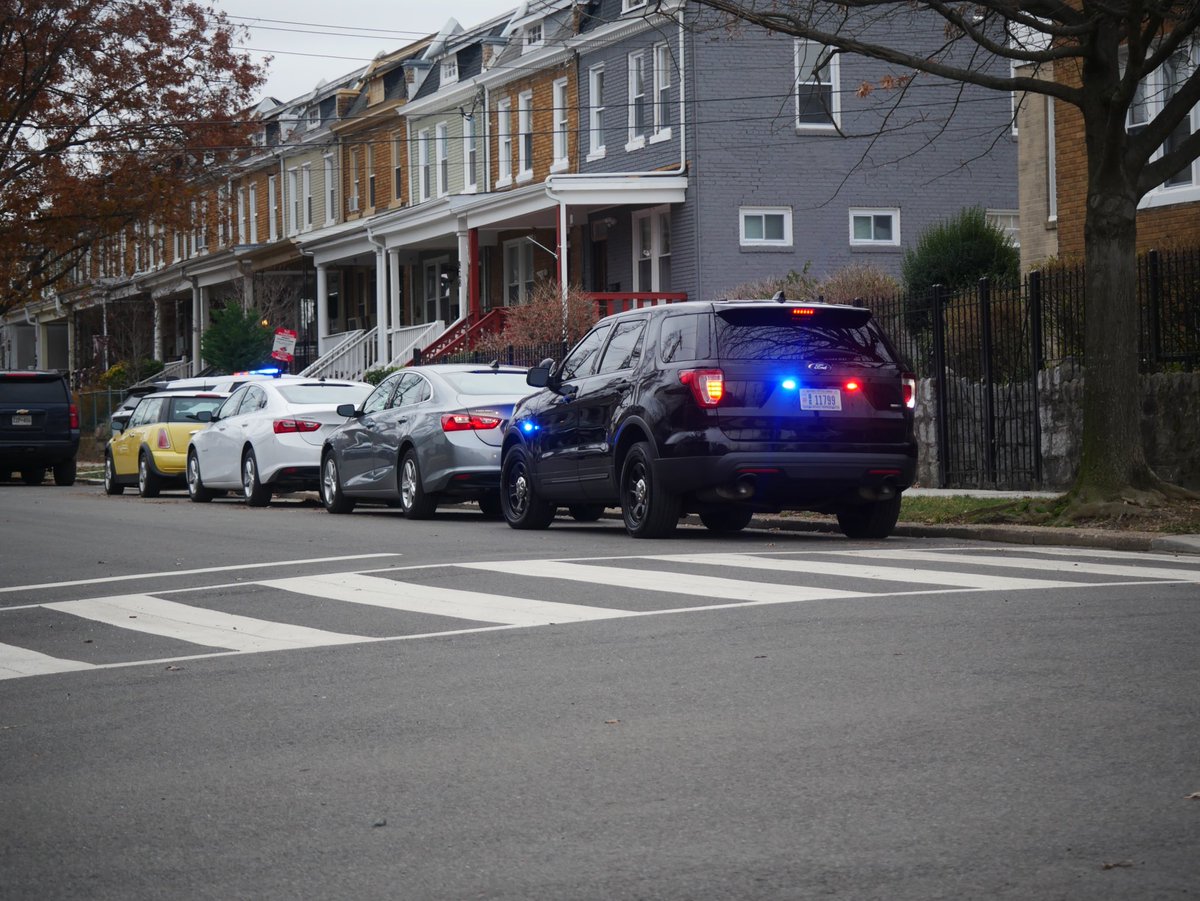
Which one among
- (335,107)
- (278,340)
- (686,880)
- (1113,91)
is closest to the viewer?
(686,880)

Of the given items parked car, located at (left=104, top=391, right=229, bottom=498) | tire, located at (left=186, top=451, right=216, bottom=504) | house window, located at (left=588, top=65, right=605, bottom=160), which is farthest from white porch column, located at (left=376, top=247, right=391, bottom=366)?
tire, located at (left=186, top=451, right=216, bottom=504)

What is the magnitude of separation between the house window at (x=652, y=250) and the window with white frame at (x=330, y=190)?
16473 mm

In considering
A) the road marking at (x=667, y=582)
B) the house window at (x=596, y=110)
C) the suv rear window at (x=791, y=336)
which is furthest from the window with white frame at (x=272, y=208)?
the road marking at (x=667, y=582)

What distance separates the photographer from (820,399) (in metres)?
13.8

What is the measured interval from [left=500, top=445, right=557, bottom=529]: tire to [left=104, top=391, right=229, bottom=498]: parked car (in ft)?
34.8

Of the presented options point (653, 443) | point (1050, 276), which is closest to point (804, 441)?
point (653, 443)

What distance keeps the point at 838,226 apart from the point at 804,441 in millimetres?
22577

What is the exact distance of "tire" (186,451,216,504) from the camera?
80.2ft

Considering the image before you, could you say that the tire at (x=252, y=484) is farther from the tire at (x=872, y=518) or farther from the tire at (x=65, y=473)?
the tire at (x=65, y=473)

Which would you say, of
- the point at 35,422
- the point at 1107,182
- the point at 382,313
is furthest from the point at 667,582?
the point at 382,313

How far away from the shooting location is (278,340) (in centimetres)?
3388

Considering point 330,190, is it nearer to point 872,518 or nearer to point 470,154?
point 470,154

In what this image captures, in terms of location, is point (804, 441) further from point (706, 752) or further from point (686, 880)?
point (686, 880)

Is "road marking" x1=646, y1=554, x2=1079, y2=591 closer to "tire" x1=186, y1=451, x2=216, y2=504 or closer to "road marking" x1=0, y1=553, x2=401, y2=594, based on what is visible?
"road marking" x1=0, y1=553, x2=401, y2=594
